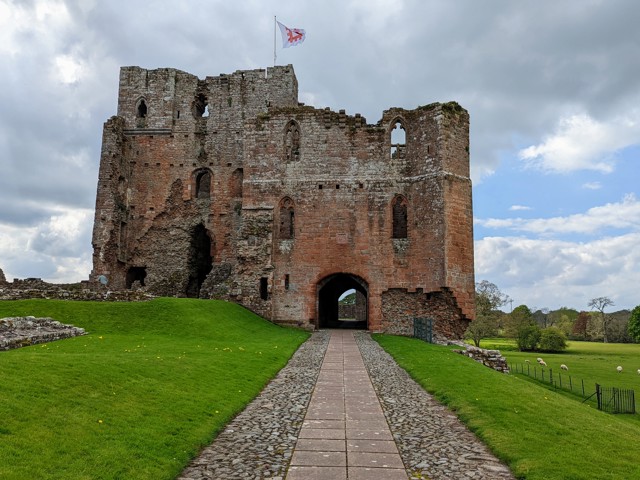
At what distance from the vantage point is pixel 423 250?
28797 millimetres

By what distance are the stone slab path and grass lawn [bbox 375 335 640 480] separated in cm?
30

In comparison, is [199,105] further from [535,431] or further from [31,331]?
[535,431]

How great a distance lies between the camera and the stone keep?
1137 inches

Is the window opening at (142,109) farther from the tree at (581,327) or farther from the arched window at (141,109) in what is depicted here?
the tree at (581,327)

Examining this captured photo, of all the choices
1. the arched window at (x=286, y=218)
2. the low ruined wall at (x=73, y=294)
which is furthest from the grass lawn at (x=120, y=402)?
the arched window at (x=286, y=218)

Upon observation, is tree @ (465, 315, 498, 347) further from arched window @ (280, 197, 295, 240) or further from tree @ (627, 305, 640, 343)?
arched window @ (280, 197, 295, 240)

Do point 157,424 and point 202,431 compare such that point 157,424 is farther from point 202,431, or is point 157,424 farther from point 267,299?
point 267,299

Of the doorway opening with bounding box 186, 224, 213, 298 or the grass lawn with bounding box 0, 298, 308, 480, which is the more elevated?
the doorway opening with bounding box 186, 224, 213, 298

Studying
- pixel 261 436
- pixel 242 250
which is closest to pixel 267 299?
pixel 242 250

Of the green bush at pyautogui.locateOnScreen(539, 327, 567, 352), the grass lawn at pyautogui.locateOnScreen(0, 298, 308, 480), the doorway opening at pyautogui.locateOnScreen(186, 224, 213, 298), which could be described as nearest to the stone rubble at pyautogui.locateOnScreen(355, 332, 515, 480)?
the grass lawn at pyautogui.locateOnScreen(0, 298, 308, 480)

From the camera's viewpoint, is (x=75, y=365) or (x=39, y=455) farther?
(x=75, y=365)

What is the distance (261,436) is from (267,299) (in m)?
22.2

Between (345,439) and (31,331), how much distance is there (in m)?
12.9

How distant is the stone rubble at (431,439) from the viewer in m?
6.41
